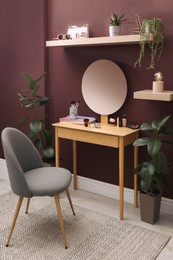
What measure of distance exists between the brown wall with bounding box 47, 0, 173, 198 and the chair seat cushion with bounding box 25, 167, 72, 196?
0.74 meters

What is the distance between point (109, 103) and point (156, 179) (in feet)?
2.85

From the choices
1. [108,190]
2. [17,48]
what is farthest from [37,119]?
[108,190]

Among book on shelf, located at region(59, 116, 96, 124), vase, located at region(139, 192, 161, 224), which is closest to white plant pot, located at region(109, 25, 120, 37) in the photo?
book on shelf, located at region(59, 116, 96, 124)

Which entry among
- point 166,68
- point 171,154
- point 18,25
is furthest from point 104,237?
point 18,25

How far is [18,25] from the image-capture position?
136 inches

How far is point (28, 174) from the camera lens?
2494mm

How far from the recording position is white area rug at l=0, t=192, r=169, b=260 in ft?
7.32

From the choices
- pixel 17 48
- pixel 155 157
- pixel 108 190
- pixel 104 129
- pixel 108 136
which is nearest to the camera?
pixel 155 157

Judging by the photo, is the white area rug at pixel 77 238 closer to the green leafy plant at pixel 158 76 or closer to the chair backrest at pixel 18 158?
the chair backrest at pixel 18 158

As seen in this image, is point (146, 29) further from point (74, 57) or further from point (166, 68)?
point (74, 57)

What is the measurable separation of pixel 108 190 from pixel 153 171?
0.81 metres

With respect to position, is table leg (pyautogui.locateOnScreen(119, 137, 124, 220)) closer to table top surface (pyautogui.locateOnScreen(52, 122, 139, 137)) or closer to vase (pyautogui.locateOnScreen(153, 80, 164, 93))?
table top surface (pyautogui.locateOnScreen(52, 122, 139, 137))

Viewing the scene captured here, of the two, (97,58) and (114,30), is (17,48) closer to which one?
(97,58)

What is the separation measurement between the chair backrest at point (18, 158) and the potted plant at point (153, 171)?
0.84 m
